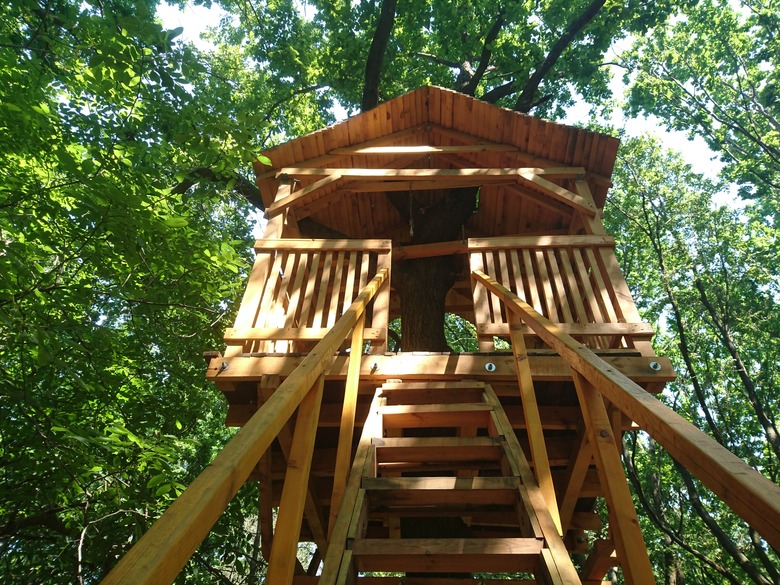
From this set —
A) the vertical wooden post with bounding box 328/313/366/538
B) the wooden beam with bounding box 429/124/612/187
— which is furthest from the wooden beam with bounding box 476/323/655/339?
the wooden beam with bounding box 429/124/612/187

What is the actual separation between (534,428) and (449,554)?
1.02 metres

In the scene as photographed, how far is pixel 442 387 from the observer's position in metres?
3.65

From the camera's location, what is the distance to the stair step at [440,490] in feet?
7.58

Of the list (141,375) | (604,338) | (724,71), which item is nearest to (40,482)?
(141,375)

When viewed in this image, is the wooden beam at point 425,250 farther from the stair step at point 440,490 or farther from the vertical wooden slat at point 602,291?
the stair step at point 440,490

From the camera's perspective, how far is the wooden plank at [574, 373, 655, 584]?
5.49 feet

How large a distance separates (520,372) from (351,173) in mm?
3764

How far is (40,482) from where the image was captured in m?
4.34

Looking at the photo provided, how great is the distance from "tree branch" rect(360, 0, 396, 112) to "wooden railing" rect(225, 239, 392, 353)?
4855 mm

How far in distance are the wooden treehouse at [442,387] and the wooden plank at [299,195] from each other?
0.03m

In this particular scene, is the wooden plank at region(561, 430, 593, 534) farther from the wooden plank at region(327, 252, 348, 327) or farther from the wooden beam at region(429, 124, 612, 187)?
the wooden beam at region(429, 124, 612, 187)

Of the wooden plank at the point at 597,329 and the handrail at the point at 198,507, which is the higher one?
the wooden plank at the point at 597,329

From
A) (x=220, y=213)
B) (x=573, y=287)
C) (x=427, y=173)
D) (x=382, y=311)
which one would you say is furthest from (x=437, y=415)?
(x=220, y=213)

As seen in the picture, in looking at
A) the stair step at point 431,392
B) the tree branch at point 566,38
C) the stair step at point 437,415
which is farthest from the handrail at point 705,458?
the tree branch at point 566,38
